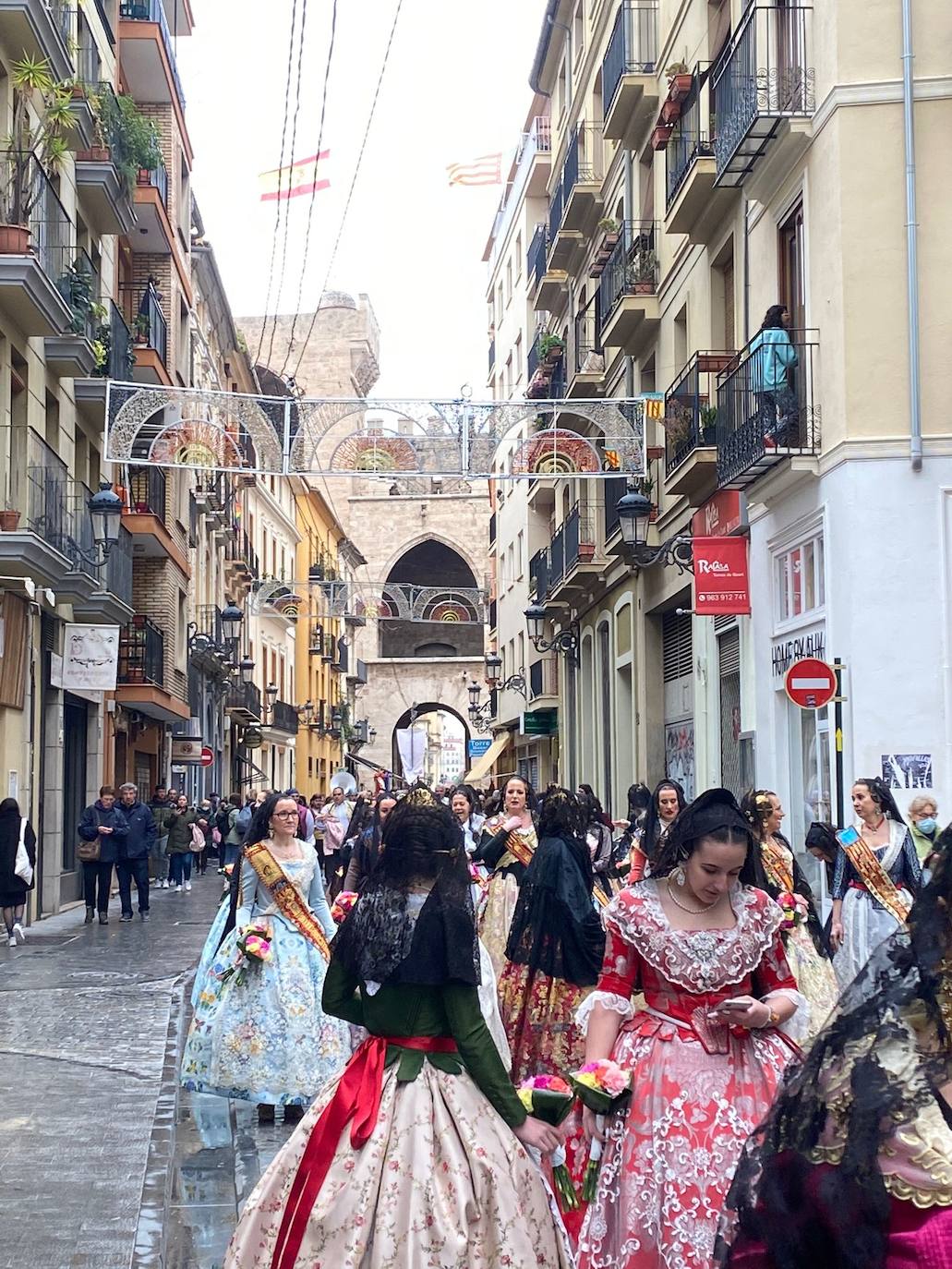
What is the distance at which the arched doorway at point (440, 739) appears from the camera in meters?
77.3

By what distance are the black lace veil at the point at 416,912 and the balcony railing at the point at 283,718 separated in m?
52.2

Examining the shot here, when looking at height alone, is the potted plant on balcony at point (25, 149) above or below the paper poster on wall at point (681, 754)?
above

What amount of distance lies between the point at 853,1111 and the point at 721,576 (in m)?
16.8

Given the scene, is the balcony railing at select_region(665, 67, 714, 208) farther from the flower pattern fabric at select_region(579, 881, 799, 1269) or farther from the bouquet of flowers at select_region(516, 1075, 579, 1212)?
the bouquet of flowers at select_region(516, 1075, 579, 1212)

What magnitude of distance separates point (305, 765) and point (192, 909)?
43084 millimetres

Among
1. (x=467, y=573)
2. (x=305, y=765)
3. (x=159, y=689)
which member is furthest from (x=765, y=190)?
(x=467, y=573)

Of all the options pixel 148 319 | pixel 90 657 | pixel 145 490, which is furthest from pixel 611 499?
pixel 145 490

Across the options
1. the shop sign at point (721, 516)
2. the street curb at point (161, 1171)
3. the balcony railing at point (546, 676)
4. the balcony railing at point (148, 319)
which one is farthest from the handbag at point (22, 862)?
the balcony railing at point (546, 676)

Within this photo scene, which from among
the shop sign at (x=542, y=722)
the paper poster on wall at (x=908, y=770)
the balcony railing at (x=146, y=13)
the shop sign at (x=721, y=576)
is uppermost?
the balcony railing at (x=146, y=13)

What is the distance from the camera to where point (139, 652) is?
31453 mm

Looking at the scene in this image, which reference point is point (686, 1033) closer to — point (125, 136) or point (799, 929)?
point (799, 929)

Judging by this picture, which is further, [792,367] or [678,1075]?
[792,367]

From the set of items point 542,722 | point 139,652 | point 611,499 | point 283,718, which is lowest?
point 542,722

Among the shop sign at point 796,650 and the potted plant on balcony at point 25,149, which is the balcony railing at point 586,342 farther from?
the shop sign at point 796,650
